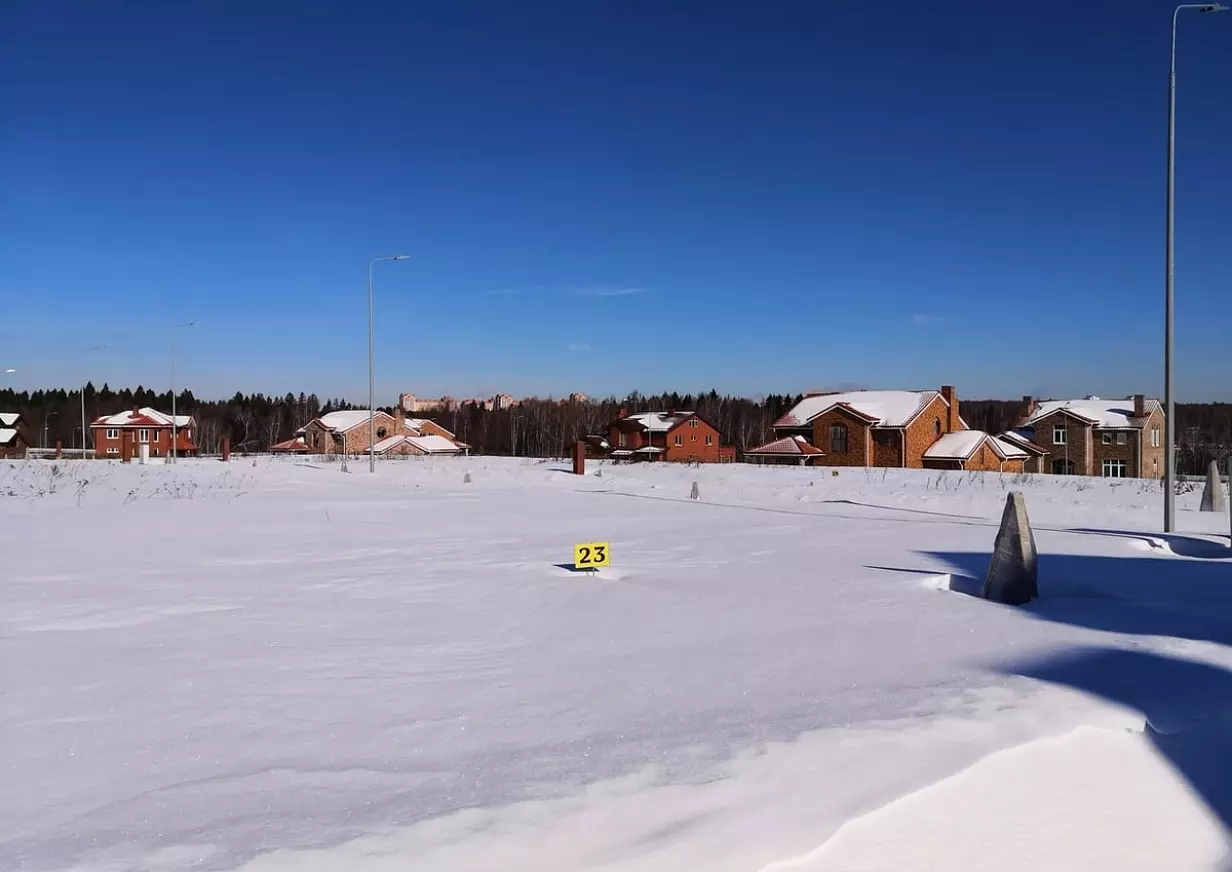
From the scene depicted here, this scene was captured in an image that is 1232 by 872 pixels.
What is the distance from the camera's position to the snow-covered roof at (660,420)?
73.9 m

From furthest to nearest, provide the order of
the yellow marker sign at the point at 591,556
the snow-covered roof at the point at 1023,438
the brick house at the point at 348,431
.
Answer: the brick house at the point at 348,431, the snow-covered roof at the point at 1023,438, the yellow marker sign at the point at 591,556

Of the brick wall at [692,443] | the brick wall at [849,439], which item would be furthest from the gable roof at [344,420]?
the brick wall at [849,439]

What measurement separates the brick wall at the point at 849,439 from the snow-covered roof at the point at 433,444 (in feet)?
143

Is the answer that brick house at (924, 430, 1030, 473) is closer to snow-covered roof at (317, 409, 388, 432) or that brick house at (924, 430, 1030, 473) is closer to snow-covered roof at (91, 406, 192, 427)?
snow-covered roof at (317, 409, 388, 432)

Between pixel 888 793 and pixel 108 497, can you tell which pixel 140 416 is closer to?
pixel 108 497

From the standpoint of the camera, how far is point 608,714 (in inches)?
208

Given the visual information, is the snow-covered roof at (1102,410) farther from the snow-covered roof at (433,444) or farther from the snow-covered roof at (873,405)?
the snow-covered roof at (433,444)

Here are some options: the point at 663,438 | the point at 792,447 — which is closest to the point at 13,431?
the point at 663,438

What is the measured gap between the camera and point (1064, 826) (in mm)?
4109

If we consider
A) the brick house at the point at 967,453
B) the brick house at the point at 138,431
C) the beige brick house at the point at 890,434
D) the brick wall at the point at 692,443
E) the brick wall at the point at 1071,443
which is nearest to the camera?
the brick house at the point at 967,453

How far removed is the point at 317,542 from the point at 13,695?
837 cm

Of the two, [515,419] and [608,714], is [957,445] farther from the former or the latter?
[515,419]

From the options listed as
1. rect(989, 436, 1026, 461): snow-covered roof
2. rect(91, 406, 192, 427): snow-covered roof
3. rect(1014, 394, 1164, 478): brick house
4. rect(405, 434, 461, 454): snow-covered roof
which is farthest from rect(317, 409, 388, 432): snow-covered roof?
rect(1014, 394, 1164, 478): brick house

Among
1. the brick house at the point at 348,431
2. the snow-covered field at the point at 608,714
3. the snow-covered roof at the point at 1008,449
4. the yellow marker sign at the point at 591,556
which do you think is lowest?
the snow-covered field at the point at 608,714
